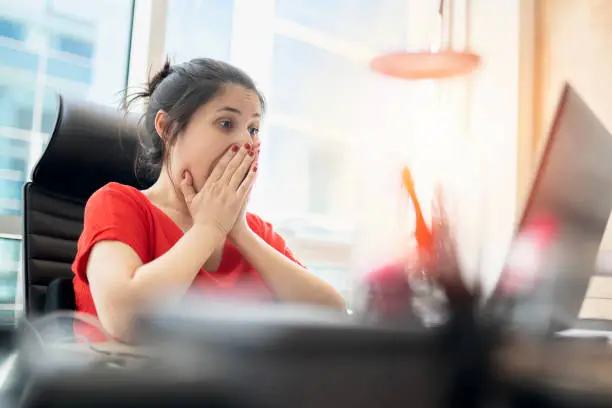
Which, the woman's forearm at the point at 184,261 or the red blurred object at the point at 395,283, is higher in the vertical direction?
the woman's forearm at the point at 184,261

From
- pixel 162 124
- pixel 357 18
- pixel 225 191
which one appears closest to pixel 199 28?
pixel 357 18

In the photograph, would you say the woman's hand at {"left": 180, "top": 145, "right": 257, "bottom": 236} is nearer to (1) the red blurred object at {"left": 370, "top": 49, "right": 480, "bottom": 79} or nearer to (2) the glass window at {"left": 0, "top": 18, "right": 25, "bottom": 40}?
(2) the glass window at {"left": 0, "top": 18, "right": 25, "bottom": 40}

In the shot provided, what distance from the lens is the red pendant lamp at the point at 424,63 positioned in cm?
230

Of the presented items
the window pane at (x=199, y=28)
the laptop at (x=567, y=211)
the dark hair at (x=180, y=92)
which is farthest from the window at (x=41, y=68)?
the laptop at (x=567, y=211)

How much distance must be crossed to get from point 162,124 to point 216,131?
164mm

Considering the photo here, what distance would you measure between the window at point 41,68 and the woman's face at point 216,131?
85 centimetres

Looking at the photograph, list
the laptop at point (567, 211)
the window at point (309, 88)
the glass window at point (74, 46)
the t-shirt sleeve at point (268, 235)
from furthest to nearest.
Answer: the window at point (309, 88)
the glass window at point (74, 46)
the t-shirt sleeve at point (268, 235)
the laptop at point (567, 211)

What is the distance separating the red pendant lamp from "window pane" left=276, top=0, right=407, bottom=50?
1.87ft

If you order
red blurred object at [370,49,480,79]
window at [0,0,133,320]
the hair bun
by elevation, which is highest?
red blurred object at [370,49,480,79]

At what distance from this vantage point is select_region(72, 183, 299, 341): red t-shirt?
0.89 m

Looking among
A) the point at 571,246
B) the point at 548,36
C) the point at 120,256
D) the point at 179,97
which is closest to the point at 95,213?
the point at 120,256

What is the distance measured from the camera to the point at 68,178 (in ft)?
4.08

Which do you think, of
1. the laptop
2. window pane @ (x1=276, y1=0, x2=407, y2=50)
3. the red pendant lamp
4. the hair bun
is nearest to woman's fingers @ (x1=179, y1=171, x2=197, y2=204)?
the hair bun

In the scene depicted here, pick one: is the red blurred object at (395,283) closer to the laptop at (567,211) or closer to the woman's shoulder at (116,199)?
the laptop at (567,211)
